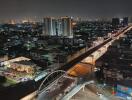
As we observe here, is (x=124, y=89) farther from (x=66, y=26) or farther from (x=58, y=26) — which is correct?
(x=58, y=26)

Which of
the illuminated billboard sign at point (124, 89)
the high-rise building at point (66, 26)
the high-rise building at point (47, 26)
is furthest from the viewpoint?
the high-rise building at point (47, 26)

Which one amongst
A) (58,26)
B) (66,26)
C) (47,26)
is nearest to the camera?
(66,26)

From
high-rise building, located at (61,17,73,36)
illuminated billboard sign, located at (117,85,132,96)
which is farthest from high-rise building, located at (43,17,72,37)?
illuminated billboard sign, located at (117,85,132,96)

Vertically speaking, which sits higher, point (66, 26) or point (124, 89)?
point (66, 26)

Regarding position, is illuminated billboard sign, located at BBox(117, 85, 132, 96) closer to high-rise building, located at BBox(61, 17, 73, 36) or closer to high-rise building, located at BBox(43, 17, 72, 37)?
high-rise building, located at BBox(43, 17, 72, 37)

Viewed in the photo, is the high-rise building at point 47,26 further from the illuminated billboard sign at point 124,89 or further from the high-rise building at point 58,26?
→ the illuminated billboard sign at point 124,89

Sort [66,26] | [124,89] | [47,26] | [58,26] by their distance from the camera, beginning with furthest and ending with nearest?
[47,26], [58,26], [66,26], [124,89]

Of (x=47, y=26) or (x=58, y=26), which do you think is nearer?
(x=58, y=26)

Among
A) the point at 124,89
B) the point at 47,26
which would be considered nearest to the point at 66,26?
the point at 47,26

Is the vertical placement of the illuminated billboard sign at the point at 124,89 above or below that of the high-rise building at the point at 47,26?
below

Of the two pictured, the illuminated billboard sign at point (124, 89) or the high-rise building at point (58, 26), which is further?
the high-rise building at point (58, 26)

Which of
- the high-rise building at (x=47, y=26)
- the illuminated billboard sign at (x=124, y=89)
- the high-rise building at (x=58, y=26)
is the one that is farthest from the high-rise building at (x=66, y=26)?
the illuminated billboard sign at (x=124, y=89)
